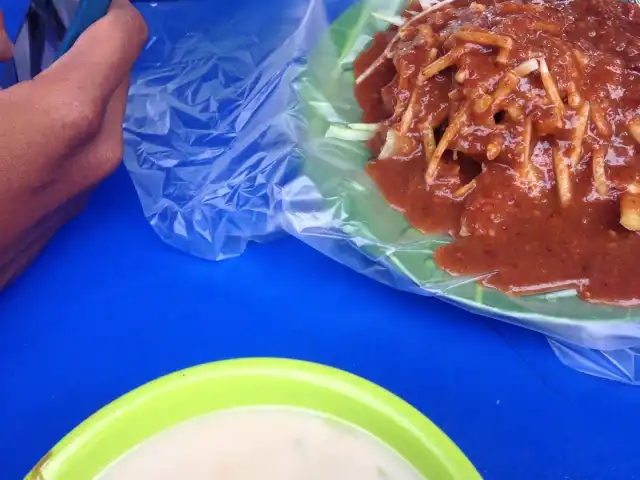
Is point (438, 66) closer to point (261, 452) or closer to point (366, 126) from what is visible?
point (366, 126)

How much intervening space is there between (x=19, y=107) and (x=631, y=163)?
784 mm

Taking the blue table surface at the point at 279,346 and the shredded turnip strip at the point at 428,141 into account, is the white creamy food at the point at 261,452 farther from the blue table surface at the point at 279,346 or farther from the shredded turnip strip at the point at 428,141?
the shredded turnip strip at the point at 428,141

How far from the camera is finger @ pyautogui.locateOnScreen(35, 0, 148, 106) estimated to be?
0.85m

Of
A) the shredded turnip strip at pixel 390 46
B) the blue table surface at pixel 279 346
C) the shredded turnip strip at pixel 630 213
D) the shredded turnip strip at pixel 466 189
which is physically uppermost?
the shredded turnip strip at pixel 390 46

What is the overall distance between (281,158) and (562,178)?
403 mm

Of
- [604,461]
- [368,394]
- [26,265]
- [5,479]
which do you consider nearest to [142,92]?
[26,265]

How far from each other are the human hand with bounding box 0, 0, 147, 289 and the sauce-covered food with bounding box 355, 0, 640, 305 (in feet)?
1.21

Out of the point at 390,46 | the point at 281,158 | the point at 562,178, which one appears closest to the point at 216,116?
the point at 281,158

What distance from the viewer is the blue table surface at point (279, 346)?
832 mm

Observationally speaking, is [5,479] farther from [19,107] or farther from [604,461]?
[604,461]

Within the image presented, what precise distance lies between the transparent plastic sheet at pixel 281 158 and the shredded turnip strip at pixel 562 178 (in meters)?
0.16

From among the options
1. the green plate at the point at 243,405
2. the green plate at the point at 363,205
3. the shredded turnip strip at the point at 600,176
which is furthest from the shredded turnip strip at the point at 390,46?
the green plate at the point at 243,405

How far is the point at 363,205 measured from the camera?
0.96 metres

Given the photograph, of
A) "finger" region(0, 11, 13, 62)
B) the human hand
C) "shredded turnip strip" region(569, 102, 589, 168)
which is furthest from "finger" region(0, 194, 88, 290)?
"shredded turnip strip" region(569, 102, 589, 168)
